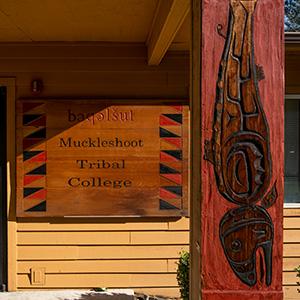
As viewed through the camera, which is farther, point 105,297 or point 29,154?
point 29,154

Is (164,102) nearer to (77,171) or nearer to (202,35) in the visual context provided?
(77,171)

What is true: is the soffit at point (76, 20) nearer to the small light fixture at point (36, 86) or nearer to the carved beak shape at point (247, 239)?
the small light fixture at point (36, 86)

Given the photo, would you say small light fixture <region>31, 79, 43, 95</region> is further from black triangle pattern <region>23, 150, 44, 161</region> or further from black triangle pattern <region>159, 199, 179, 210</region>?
black triangle pattern <region>159, 199, 179, 210</region>

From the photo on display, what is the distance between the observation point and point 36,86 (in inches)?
193

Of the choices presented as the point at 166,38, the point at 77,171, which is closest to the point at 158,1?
the point at 166,38

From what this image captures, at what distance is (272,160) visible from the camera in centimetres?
211

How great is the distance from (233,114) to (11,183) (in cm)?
337

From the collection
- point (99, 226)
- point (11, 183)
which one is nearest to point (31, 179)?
point (11, 183)

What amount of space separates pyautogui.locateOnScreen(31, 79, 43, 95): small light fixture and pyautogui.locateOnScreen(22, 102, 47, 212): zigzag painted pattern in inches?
4.6

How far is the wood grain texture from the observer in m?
2.07

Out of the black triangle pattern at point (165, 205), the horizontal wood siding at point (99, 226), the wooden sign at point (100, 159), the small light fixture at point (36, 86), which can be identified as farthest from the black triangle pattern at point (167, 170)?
the small light fixture at point (36, 86)

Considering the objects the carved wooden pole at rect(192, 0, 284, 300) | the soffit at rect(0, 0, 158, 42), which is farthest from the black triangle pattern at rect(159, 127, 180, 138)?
the carved wooden pole at rect(192, 0, 284, 300)

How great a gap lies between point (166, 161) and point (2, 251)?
1.86 meters

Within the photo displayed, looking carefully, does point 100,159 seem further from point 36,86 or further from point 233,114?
point 233,114
